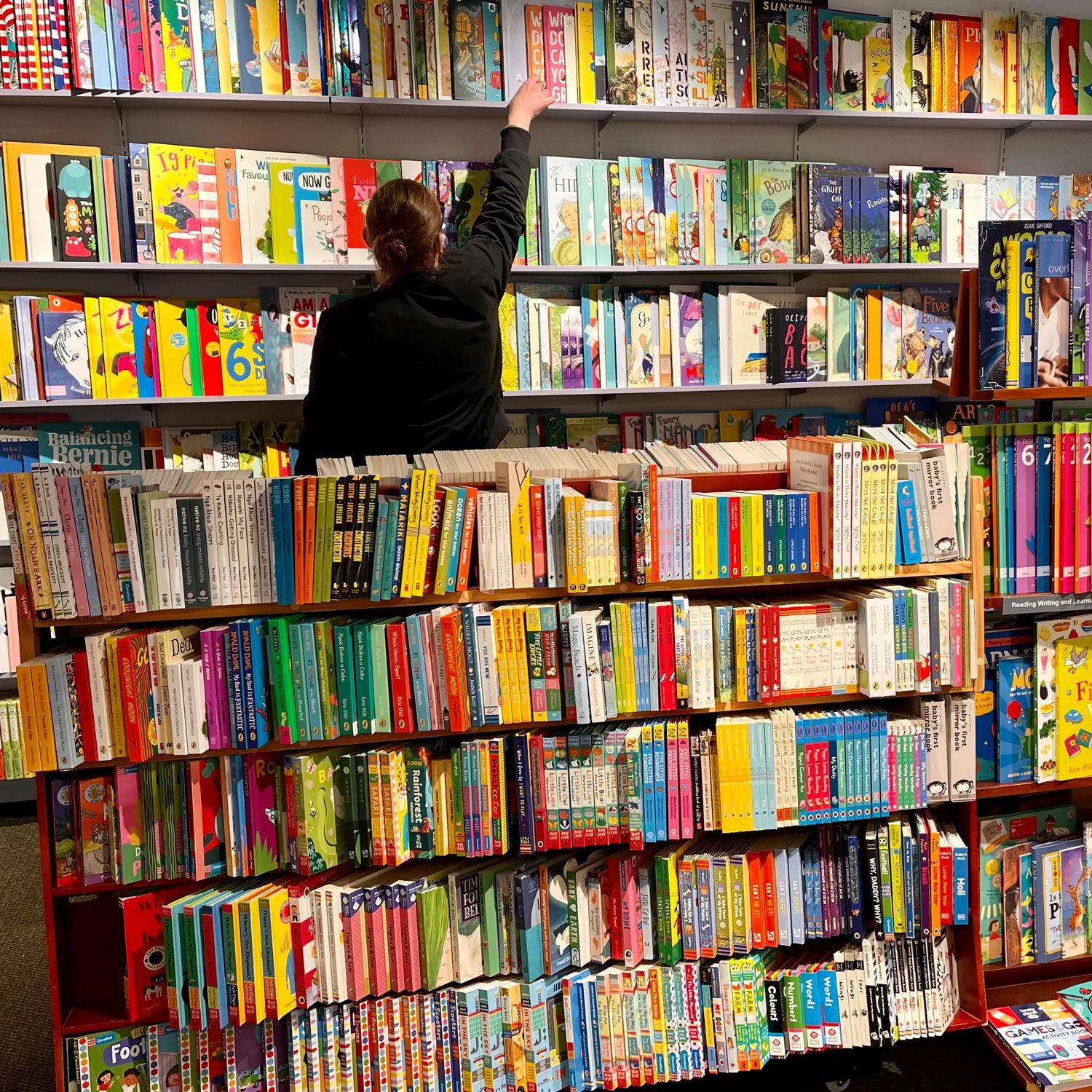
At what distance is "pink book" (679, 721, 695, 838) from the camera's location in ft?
6.70

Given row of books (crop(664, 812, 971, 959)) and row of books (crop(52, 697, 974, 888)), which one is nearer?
row of books (crop(52, 697, 974, 888))

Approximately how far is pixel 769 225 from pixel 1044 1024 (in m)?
2.70

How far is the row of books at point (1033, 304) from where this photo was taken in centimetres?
211

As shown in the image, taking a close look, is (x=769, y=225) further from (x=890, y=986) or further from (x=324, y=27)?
(x=890, y=986)

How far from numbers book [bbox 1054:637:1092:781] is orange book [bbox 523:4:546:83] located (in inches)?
98.2

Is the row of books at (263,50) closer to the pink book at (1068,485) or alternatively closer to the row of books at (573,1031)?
the pink book at (1068,485)

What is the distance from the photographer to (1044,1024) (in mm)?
2221

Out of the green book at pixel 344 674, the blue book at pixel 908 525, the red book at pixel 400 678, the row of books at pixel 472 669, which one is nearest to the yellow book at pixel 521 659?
the row of books at pixel 472 669

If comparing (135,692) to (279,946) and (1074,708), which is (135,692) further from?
(1074,708)

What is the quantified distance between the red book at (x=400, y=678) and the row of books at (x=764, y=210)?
1.91 meters

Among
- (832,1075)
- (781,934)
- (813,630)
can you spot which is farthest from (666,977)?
(813,630)

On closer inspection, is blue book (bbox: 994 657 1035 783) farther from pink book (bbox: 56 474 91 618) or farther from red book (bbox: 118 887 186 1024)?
pink book (bbox: 56 474 91 618)

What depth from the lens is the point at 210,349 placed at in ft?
10.9

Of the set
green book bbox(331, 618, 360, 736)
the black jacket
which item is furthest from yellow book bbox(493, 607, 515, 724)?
the black jacket
